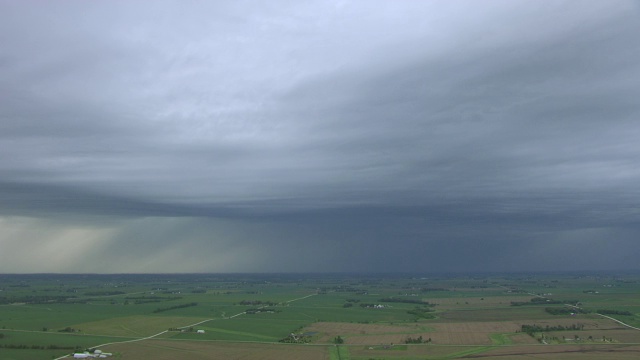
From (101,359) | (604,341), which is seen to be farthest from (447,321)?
(101,359)

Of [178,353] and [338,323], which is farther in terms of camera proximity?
[338,323]

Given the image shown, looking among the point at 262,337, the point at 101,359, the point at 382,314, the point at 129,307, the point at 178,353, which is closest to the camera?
the point at 101,359

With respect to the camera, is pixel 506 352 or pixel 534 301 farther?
pixel 534 301

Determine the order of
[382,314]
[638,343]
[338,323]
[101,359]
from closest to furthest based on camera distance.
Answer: [101,359] → [638,343] → [338,323] → [382,314]

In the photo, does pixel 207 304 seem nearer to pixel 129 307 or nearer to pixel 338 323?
pixel 129 307

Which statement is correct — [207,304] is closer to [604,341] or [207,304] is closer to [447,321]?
[447,321]

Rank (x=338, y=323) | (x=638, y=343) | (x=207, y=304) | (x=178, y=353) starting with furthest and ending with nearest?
1. (x=207, y=304)
2. (x=338, y=323)
3. (x=638, y=343)
4. (x=178, y=353)

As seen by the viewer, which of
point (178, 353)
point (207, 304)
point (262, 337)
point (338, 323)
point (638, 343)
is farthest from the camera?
point (207, 304)

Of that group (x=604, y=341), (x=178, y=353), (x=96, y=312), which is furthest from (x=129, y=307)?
(x=604, y=341)

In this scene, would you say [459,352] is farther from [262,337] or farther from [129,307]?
[129,307]
